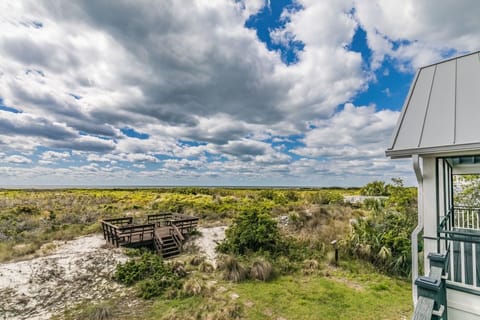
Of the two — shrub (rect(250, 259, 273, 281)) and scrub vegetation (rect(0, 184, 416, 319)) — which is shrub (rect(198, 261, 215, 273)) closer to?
scrub vegetation (rect(0, 184, 416, 319))

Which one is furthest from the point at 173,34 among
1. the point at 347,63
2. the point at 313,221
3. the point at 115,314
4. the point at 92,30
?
the point at 313,221

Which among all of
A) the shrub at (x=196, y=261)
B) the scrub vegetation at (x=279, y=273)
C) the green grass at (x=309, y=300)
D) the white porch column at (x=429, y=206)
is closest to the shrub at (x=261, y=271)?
the scrub vegetation at (x=279, y=273)

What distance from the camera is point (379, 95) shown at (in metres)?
16.2


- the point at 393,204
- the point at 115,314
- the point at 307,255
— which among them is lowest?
the point at 115,314

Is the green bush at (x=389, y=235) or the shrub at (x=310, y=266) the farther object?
the shrub at (x=310, y=266)

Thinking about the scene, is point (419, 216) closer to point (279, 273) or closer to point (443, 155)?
point (443, 155)

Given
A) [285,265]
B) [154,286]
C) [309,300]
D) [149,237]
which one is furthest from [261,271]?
[149,237]

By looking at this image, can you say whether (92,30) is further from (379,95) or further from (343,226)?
(379,95)

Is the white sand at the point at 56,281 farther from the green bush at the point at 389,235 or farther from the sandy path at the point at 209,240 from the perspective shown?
the green bush at the point at 389,235

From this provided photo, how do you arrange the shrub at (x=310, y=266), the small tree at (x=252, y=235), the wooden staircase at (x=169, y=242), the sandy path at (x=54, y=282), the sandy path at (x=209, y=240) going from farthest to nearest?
the wooden staircase at (x=169, y=242) → the sandy path at (x=209, y=240) → the small tree at (x=252, y=235) → the shrub at (x=310, y=266) → the sandy path at (x=54, y=282)

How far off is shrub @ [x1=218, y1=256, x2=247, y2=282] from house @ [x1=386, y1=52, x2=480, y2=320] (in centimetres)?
568

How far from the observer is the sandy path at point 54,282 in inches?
247

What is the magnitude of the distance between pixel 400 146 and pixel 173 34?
9409mm

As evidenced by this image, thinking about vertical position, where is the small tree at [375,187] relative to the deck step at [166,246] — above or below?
above
